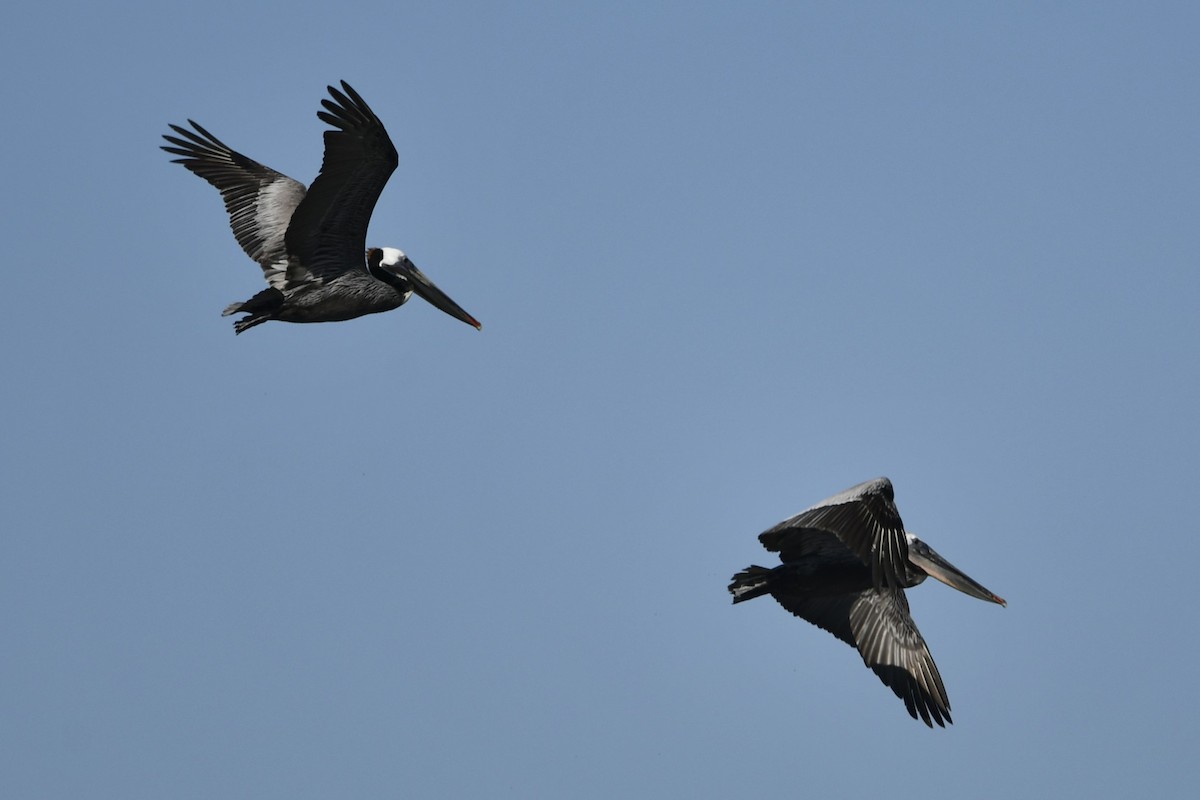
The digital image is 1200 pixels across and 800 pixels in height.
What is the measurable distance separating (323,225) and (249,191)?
95.6 inches

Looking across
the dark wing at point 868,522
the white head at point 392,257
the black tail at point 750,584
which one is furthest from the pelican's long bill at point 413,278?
the dark wing at point 868,522

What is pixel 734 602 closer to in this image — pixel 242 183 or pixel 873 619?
pixel 873 619

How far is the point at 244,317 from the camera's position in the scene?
13992 mm

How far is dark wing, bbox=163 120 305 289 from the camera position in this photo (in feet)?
49.6

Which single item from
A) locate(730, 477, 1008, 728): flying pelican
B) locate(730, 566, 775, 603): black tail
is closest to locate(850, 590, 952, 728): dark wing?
locate(730, 477, 1008, 728): flying pelican

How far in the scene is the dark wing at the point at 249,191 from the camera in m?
15.1

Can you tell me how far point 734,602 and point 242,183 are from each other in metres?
6.58

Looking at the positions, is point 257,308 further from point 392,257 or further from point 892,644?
point 892,644

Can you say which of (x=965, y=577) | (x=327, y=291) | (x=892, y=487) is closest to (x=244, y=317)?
(x=327, y=291)

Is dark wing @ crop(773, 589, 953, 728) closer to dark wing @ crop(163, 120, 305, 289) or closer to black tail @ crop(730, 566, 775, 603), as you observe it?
black tail @ crop(730, 566, 775, 603)

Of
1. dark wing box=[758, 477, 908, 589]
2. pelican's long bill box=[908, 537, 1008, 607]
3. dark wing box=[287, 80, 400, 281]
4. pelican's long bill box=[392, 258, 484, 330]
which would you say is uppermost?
pelican's long bill box=[392, 258, 484, 330]

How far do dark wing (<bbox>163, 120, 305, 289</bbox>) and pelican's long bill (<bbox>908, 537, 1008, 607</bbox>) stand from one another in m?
6.16

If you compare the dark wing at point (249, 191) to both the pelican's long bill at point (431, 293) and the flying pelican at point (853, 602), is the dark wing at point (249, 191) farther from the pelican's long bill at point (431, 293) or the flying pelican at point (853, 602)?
the flying pelican at point (853, 602)

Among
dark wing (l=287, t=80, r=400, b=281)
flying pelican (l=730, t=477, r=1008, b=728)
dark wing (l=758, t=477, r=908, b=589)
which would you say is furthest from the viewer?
flying pelican (l=730, t=477, r=1008, b=728)
